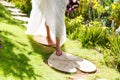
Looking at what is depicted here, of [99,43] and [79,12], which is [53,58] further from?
[79,12]

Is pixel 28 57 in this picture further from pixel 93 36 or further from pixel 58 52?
pixel 93 36

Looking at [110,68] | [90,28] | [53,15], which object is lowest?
[110,68]

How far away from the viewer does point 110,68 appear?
20.5 ft

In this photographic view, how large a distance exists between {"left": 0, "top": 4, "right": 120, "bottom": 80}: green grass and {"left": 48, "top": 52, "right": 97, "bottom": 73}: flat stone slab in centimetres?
12

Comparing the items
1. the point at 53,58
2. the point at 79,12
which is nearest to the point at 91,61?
the point at 53,58

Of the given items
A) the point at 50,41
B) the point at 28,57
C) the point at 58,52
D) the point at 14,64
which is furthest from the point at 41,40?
the point at 14,64

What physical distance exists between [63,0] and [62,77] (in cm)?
155

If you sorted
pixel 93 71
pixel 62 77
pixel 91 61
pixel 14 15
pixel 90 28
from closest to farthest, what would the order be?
pixel 62 77 < pixel 93 71 < pixel 91 61 < pixel 90 28 < pixel 14 15

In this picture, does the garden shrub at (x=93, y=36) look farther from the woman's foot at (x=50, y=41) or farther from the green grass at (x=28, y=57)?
the woman's foot at (x=50, y=41)

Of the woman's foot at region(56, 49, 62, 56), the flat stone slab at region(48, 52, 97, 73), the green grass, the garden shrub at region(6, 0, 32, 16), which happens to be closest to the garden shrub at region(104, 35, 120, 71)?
the green grass

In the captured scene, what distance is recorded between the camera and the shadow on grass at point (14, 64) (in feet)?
16.3

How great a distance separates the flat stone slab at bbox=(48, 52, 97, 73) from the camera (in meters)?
5.80

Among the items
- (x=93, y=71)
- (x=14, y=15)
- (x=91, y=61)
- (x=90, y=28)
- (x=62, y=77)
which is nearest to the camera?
(x=62, y=77)

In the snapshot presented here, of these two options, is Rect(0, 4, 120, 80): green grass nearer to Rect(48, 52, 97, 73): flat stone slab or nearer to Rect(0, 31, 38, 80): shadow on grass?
Rect(0, 31, 38, 80): shadow on grass
